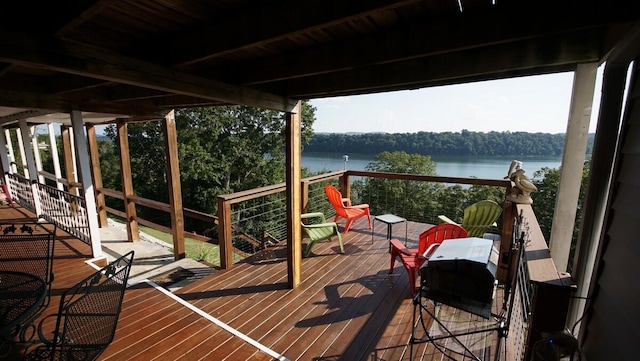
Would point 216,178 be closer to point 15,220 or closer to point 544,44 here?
point 15,220

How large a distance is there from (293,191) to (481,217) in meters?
2.39

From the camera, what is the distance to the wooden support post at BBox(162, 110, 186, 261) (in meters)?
4.66

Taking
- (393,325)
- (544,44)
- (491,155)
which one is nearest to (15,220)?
(393,325)

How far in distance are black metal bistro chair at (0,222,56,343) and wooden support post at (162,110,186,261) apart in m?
2.22

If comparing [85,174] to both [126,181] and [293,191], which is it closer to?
[126,181]

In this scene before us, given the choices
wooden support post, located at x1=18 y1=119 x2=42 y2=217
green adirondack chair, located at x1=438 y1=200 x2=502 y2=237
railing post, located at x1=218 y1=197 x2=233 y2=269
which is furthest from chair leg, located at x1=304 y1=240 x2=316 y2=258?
wooden support post, located at x1=18 y1=119 x2=42 y2=217

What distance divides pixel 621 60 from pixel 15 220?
884 centimetres

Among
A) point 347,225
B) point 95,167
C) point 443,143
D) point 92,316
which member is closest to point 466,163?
point 443,143

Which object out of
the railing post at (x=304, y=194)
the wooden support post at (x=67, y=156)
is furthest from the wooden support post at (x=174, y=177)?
the wooden support post at (x=67, y=156)

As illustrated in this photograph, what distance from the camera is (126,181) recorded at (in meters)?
5.84

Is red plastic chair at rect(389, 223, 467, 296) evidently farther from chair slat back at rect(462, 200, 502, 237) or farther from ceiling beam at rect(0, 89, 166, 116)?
ceiling beam at rect(0, 89, 166, 116)

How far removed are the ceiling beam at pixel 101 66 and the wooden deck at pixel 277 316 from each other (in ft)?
6.76

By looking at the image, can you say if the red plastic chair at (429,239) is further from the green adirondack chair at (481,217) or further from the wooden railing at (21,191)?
the wooden railing at (21,191)

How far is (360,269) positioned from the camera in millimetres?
3549
